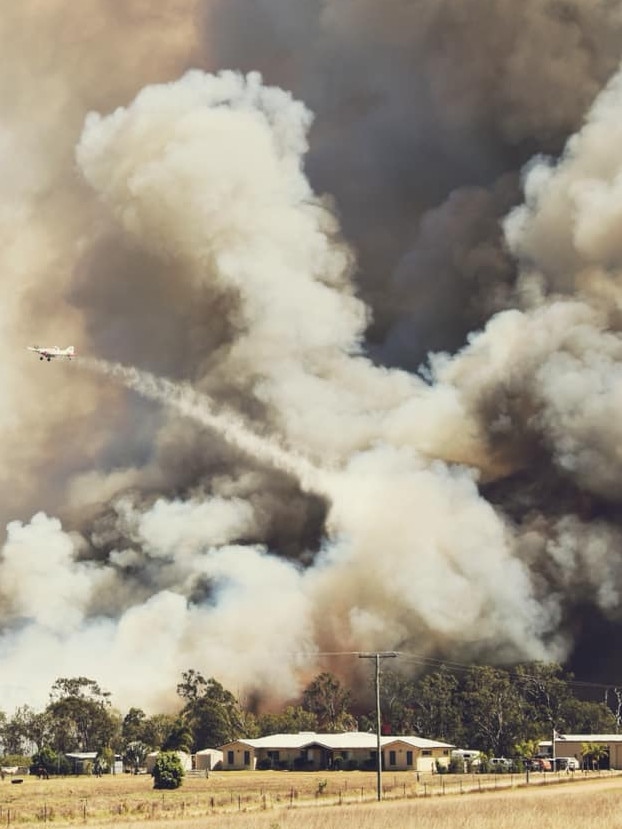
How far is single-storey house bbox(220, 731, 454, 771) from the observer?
157625 mm

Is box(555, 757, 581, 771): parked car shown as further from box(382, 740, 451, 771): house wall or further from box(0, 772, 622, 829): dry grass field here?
box(0, 772, 622, 829): dry grass field

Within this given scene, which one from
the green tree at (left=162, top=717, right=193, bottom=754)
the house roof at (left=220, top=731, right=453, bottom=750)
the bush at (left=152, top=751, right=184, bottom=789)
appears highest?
the green tree at (left=162, top=717, right=193, bottom=754)

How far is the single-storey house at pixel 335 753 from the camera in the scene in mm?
157625

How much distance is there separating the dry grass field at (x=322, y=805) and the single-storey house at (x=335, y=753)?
102 feet

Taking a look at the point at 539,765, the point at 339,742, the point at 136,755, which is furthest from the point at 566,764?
the point at 136,755

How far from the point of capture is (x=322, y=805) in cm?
8512

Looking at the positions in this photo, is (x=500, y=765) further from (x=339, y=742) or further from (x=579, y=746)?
(x=579, y=746)

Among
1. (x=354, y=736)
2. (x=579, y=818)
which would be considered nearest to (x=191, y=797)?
(x=579, y=818)

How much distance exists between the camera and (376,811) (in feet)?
243

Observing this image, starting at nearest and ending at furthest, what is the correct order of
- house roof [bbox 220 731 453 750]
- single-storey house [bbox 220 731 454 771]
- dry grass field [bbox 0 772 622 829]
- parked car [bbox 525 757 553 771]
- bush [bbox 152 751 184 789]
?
1. dry grass field [bbox 0 772 622 829]
2. bush [bbox 152 751 184 789]
3. parked car [bbox 525 757 553 771]
4. single-storey house [bbox 220 731 454 771]
5. house roof [bbox 220 731 453 750]

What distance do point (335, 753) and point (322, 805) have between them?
8092cm

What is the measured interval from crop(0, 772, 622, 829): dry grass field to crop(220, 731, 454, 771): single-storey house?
30992mm

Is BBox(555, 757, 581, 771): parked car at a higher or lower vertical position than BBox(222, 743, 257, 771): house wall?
lower

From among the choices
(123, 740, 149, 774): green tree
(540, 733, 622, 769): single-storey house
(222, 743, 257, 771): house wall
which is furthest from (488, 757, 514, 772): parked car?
(123, 740, 149, 774): green tree
